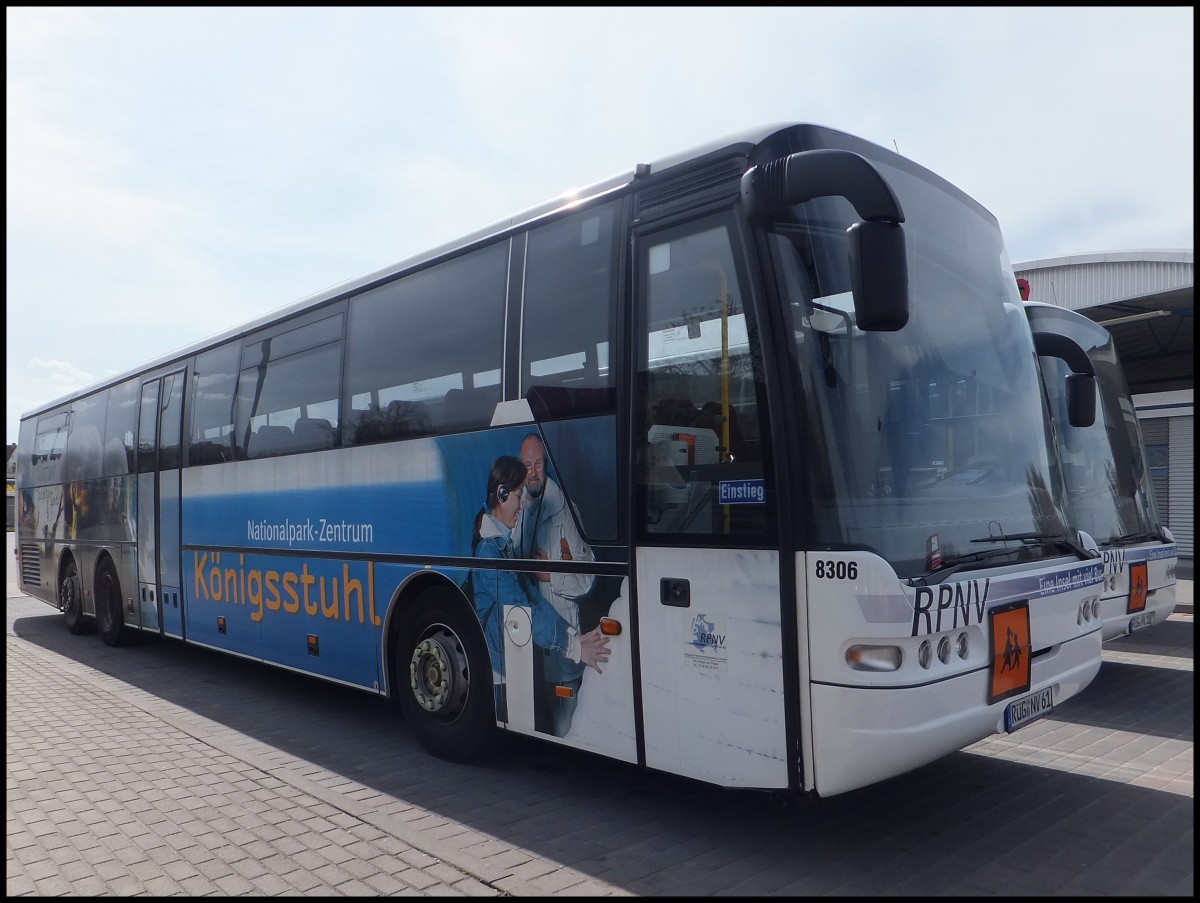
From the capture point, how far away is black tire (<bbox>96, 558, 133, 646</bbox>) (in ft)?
38.8

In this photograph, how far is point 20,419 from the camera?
15.7m

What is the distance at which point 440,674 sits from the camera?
20.0ft

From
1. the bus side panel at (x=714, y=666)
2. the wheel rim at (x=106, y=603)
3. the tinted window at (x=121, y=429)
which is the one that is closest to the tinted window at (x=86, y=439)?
Result: the tinted window at (x=121, y=429)

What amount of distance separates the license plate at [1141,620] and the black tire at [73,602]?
12901mm

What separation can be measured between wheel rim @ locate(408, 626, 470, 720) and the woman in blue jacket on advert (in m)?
0.42

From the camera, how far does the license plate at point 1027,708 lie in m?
4.36

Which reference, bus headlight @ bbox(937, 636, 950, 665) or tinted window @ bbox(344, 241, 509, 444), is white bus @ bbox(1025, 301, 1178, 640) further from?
tinted window @ bbox(344, 241, 509, 444)

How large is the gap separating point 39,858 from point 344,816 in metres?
1.44

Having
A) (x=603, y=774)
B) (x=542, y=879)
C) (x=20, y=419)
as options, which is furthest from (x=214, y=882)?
(x=20, y=419)

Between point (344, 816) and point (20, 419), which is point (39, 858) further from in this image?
point (20, 419)

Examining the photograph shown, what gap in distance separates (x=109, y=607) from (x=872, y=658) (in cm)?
1122

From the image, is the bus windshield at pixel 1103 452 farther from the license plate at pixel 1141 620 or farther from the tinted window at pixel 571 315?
the tinted window at pixel 571 315

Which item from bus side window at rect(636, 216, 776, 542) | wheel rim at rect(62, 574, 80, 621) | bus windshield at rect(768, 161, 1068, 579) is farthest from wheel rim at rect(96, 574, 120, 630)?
bus windshield at rect(768, 161, 1068, 579)

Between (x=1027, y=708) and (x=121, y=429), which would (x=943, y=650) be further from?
(x=121, y=429)
